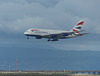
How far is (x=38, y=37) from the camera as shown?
452 feet

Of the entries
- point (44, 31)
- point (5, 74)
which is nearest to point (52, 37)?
point (44, 31)

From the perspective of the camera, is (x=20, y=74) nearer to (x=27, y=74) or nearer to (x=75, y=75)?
(x=27, y=74)

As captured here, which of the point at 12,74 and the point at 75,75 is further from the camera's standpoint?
the point at 12,74

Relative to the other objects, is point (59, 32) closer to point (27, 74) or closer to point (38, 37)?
point (38, 37)

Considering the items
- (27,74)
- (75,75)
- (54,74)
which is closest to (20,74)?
(27,74)

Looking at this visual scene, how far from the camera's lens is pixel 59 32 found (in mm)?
144750

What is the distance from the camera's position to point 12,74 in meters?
142

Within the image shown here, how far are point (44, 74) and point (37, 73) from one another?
112 inches

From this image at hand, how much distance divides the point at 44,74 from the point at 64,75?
7.83 meters

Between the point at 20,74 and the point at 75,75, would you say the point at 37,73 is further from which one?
the point at 75,75

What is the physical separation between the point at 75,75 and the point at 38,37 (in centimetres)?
1986

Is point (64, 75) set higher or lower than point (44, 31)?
lower

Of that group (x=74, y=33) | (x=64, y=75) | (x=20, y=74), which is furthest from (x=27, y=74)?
(x=74, y=33)

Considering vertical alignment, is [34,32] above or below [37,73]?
above
